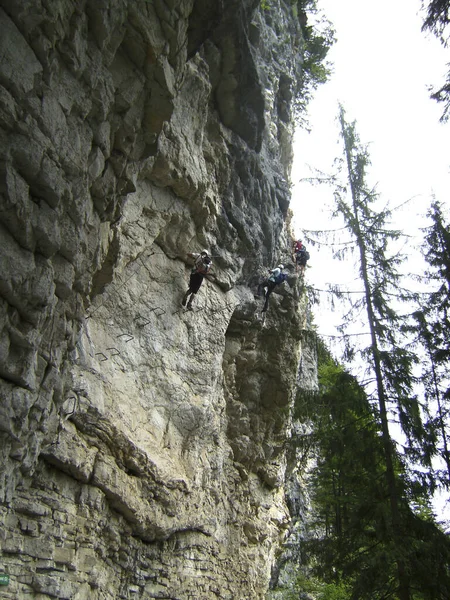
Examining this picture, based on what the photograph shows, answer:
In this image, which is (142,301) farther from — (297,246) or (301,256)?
(297,246)

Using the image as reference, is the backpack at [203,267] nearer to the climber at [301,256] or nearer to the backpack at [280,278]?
the backpack at [280,278]

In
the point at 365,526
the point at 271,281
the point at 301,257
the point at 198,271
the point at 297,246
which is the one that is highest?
the point at 297,246

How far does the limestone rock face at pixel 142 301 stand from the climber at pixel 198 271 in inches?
15.1

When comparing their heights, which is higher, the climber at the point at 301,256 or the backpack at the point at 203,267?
the climber at the point at 301,256

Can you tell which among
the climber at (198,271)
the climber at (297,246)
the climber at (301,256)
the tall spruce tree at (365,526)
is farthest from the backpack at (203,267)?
the climber at (297,246)

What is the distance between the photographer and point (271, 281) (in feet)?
46.6

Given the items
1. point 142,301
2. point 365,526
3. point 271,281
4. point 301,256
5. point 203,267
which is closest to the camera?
point 365,526

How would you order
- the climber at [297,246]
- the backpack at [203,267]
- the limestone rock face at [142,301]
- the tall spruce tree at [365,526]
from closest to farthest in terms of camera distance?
the limestone rock face at [142,301]
the tall spruce tree at [365,526]
the backpack at [203,267]
the climber at [297,246]

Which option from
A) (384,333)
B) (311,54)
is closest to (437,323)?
(384,333)

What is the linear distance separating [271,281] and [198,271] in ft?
9.93

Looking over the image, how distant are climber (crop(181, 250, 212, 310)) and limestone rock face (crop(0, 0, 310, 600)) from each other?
1.26 feet

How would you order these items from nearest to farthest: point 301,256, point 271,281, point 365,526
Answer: point 365,526
point 271,281
point 301,256

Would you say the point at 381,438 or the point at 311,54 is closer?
the point at 381,438

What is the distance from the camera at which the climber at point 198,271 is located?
38.4 feet
